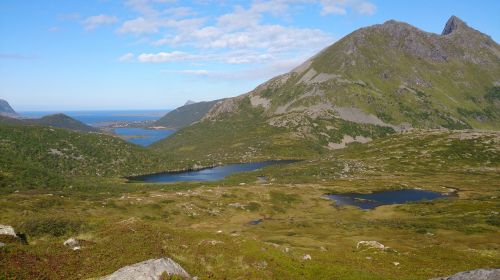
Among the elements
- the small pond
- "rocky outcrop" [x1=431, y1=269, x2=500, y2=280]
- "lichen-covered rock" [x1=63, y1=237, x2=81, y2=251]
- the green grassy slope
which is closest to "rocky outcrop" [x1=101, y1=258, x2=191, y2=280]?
the green grassy slope

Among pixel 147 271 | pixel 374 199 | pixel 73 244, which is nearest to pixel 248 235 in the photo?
pixel 73 244

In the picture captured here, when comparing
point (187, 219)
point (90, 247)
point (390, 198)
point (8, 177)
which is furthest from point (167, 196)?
point (90, 247)

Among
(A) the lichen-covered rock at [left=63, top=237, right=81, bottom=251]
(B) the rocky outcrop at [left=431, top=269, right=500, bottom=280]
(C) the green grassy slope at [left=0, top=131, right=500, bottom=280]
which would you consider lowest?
(C) the green grassy slope at [left=0, top=131, right=500, bottom=280]

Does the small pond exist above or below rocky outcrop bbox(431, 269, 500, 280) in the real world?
below

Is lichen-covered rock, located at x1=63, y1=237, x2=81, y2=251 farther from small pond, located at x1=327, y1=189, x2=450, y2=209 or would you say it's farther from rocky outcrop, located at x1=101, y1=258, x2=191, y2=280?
small pond, located at x1=327, y1=189, x2=450, y2=209

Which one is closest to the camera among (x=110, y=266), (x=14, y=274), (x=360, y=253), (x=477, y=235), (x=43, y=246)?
(x=14, y=274)

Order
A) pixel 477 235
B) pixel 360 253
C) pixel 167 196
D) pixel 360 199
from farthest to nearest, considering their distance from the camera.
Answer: pixel 360 199 < pixel 167 196 < pixel 477 235 < pixel 360 253

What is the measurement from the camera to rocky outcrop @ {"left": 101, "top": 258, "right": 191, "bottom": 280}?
96.1ft

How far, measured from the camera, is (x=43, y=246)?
38.3 metres

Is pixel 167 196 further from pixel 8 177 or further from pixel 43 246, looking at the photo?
pixel 43 246

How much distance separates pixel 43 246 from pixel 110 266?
9834 mm

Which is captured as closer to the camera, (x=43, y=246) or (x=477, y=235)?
(x=43, y=246)

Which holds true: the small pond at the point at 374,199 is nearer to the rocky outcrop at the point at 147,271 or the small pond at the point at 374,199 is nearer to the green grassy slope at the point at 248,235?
the green grassy slope at the point at 248,235

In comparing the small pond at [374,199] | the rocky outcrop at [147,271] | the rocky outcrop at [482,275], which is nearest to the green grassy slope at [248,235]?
the rocky outcrop at [147,271]
